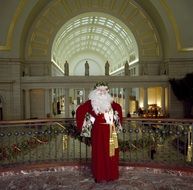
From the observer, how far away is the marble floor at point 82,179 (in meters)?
6.30

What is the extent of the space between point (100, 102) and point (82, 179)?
72.8 inches

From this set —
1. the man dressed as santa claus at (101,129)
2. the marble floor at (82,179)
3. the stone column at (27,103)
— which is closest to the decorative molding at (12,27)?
the stone column at (27,103)

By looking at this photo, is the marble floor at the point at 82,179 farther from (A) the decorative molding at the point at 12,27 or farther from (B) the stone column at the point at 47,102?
(A) the decorative molding at the point at 12,27

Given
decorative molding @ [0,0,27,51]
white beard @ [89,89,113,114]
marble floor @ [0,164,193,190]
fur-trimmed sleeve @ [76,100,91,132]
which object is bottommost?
marble floor @ [0,164,193,190]

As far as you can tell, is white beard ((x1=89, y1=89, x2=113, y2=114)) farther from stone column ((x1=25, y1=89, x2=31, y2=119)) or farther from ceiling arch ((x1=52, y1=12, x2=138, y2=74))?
ceiling arch ((x1=52, y1=12, x2=138, y2=74))

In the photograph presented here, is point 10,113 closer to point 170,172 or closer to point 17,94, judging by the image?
point 17,94

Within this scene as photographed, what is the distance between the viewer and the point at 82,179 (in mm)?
6809

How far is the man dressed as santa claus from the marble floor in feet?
0.98

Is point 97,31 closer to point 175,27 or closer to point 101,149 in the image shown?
point 175,27

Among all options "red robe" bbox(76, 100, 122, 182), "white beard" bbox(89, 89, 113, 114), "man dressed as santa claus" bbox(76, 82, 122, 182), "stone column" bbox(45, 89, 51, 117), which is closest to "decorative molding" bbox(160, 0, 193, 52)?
"stone column" bbox(45, 89, 51, 117)

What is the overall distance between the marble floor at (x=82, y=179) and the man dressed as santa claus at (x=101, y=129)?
0.98 ft

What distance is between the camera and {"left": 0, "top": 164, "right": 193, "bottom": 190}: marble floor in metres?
6.30

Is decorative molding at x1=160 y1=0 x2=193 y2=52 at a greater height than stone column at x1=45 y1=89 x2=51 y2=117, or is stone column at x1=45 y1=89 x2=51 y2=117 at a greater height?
decorative molding at x1=160 y1=0 x2=193 y2=52

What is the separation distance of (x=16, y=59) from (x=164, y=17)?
11.0 meters
